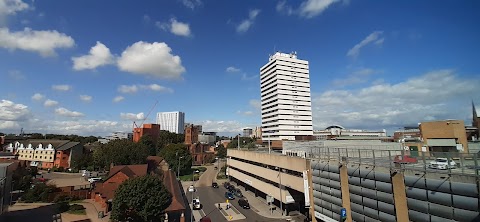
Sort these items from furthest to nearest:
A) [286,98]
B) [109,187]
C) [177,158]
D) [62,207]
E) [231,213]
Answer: [286,98], [177,158], [109,187], [62,207], [231,213]

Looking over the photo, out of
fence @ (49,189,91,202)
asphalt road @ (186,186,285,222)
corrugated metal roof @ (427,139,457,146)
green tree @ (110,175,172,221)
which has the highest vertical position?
corrugated metal roof @ (427,139,457,146)

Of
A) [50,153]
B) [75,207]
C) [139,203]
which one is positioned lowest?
[75,207]

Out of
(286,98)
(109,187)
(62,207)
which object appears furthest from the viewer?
(286,98)

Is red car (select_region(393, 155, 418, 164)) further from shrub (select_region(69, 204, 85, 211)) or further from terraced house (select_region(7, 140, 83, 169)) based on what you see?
terraced house (select_region(7, 140, 83, 169))

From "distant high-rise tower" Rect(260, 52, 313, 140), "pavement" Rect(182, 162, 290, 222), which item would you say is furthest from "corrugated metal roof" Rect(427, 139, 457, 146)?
"distant high-rise tower" Rect(260, 52, 313, 140)

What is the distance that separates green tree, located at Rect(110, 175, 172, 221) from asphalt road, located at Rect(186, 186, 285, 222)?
334 inches

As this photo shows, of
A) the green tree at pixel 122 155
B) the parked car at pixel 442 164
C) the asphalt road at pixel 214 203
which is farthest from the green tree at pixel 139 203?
the green tree at pixel 122 155

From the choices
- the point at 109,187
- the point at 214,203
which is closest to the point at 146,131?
the point at 109,187

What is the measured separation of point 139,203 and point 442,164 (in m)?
32.1

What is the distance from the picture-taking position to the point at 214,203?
50562 mm

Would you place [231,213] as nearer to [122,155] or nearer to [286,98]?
[122,155]

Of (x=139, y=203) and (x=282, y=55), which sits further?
(x=282, y=55)

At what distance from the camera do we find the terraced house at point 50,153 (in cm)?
9669

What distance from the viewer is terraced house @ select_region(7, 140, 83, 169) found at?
96688mm
